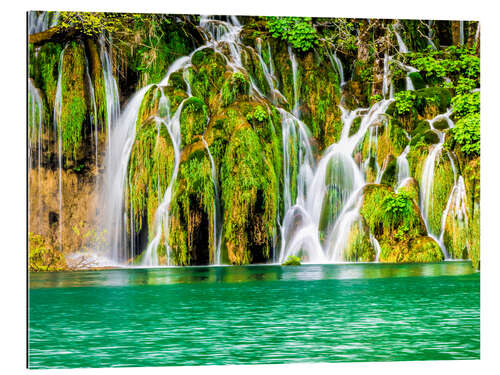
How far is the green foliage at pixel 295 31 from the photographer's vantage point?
9258 mm

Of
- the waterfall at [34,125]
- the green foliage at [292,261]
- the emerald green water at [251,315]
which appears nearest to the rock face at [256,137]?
the green foliage at [292,261]

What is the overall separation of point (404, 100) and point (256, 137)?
1881 mm

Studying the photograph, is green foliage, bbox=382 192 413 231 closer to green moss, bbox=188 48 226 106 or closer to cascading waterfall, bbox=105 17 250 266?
cascading waterfall, bbox=105 17 250 266

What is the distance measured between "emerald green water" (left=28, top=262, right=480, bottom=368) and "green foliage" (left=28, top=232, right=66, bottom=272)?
99 millimetres

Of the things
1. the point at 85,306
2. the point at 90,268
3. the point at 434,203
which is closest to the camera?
the point at 85,306

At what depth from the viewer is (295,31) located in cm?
959

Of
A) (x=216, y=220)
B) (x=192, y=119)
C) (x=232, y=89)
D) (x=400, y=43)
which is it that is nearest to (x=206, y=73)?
(x=232, y=89)

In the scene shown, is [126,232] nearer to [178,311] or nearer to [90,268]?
[90,268]

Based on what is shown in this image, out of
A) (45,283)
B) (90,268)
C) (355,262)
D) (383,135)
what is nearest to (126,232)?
(90,268)

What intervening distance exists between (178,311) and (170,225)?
1654 millimetres

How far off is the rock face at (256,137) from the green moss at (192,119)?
Result: 0.01 metres

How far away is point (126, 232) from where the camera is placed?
8.89m

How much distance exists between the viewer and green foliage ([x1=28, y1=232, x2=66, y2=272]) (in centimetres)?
796

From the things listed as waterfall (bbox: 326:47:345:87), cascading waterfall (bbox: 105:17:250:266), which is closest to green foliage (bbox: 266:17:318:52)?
waterfall (bbox: 326:47:345:87)
